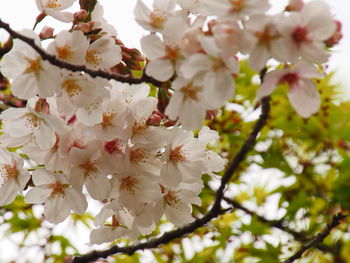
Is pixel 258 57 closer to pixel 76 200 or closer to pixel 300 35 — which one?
pixel 300 35

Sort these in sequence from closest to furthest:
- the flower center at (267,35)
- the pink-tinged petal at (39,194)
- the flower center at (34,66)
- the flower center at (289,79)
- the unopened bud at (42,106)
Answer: the flower center at (267,35) → the flower center at (289,79) → the flower center at (34,66) → the unopened bud at (42,106) → the pink-tinged petal at (39,194)

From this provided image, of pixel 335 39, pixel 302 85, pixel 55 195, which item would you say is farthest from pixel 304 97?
pixel 55 195

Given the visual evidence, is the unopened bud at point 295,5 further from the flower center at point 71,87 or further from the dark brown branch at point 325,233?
the dark brown branch at point 325,233

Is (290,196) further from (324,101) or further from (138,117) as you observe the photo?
(138,117)

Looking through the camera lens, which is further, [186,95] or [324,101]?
[324,101]

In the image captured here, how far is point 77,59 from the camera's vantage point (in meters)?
1.18

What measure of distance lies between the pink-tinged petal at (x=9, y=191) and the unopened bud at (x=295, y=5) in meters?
0.81

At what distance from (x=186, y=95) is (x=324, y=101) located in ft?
4.83

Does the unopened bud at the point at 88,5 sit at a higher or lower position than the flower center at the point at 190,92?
higher

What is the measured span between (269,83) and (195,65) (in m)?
0.15

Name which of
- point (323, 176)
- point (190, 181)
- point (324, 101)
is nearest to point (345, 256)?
point (323, 176)

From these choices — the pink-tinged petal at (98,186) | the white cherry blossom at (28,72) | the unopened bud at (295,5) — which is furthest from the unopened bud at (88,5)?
the unopened bud at (295,5)

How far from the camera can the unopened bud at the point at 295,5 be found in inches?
40.0

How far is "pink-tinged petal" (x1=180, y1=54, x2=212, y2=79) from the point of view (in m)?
0.94
